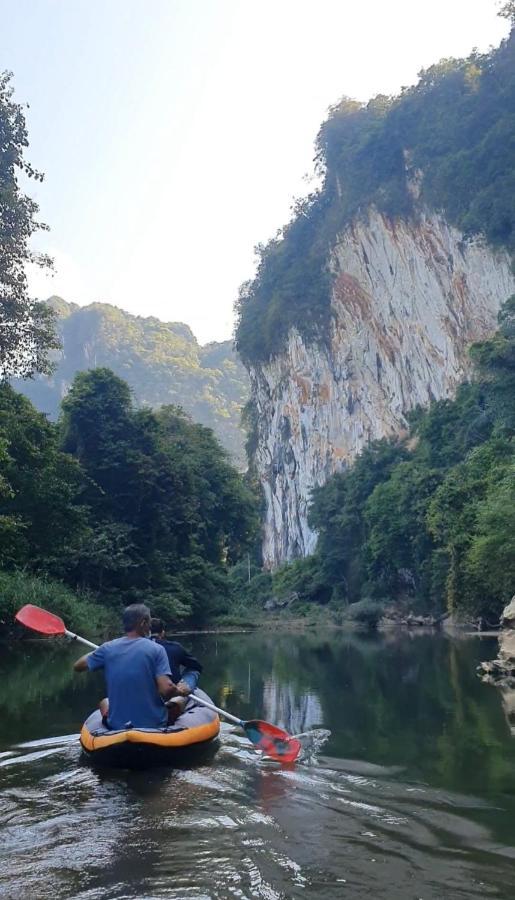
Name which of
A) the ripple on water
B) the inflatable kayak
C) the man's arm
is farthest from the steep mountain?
the ripple on water

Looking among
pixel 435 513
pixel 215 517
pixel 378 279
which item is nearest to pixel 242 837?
pixel 435 513

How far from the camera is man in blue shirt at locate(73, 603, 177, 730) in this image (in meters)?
5.43

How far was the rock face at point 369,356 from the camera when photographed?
3759 cm

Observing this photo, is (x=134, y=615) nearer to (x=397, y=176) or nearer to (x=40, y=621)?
(x=40, y=621)

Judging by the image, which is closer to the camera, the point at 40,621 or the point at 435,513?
the point at 40,621

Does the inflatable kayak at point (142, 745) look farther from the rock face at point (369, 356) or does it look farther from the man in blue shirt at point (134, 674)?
the rock face at point (369, 356)

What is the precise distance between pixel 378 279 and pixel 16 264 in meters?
27.2

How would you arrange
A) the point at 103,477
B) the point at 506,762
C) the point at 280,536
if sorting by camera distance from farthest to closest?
the point at 280,536 < the point at 103,477 < the point at 506,762

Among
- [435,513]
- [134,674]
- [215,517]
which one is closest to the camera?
[134,674]

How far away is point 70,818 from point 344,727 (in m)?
3.70

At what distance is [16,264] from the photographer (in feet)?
→ 63.7

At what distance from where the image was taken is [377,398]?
44062 millimetres

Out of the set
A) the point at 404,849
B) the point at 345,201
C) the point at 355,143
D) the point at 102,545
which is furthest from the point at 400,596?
the point at 404,849

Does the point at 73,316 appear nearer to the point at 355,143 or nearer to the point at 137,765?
the point at 355,143
